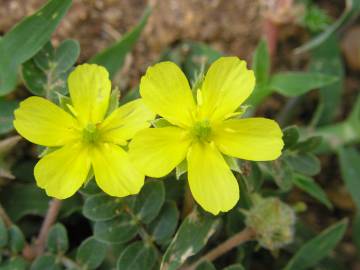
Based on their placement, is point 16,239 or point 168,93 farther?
point 16,239

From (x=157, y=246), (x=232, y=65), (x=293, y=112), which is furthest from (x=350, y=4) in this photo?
(x=157, y=246)

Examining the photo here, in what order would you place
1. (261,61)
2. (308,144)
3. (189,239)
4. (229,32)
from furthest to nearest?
(229,32), (261,61), (308,144), (189,239)

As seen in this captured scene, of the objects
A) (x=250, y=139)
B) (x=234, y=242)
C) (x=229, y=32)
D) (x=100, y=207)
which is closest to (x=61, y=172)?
(x=100, y=207)

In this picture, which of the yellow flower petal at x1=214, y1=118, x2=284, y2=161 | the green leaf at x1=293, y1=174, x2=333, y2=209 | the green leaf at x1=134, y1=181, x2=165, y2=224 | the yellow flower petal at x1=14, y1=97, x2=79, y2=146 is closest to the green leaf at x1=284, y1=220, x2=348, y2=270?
the green leaf at x1=293, y1=174, x2=333, y2=209

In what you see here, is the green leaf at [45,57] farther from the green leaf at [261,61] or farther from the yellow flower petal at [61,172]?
the green leaf at [261,61]

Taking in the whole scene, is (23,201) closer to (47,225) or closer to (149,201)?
(47,225)

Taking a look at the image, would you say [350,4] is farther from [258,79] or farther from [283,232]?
[283,232]

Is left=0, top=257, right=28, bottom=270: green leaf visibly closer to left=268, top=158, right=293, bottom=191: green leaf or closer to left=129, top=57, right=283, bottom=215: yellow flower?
left=129, top=57, right=283, bottom=215: yellow flower
